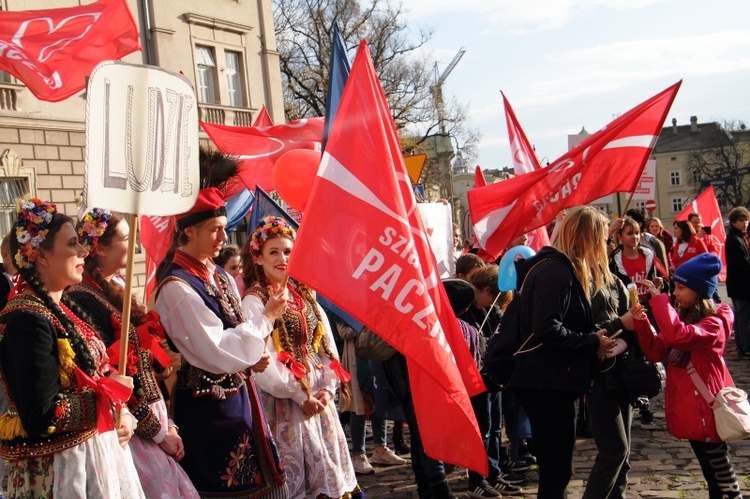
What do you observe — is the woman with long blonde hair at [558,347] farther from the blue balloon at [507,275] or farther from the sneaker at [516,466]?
the sneaker at [516,466]

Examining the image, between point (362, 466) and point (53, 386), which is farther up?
point (53, 386)

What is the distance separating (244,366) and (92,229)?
98 cm

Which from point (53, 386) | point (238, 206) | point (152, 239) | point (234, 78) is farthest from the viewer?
point (234, 78)

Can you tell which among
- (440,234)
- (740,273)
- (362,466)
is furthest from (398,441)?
(740,273)

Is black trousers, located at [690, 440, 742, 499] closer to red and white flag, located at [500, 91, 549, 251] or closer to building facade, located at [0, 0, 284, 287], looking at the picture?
red and white flag, located at [500, 91, 549, 251]

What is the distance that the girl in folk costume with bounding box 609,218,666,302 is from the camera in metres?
8.20

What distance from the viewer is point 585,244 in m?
4.59

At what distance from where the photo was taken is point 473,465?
378 centimetres

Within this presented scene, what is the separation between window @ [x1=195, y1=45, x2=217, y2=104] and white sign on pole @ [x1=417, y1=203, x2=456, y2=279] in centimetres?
1675

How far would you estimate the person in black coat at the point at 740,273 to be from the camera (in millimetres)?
10961

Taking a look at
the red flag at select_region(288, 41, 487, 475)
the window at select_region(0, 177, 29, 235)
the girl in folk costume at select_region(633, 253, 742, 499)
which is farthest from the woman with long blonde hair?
the window at select_region(0, 177, 29, 235)

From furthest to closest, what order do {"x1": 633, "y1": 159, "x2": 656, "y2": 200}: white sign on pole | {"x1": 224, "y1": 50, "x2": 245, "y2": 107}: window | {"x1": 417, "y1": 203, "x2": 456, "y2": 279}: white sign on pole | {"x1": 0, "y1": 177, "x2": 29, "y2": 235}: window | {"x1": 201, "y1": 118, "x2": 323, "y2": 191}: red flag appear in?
1. {"x1": 224, "y1": 50, "x2": 245, "y2": 107}: window
2. {"x1": 0, "y1": 177, "x2": 29, "y2": 235}: window
3. {"x1": 633, "y1": 159, "x2": 656, "y2": 200}: white sign on pole
4. {"x1": 201, "y1": 118, "x2": 323, "y2": 191}: red flag
5. {"x1": 417, "y1": 203, "x2": 456, "y2": 279}: white sign on pole

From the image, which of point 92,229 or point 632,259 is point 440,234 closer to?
point 632,259

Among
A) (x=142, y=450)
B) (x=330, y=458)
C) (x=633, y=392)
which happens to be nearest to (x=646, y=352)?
(x=633, y=392)
